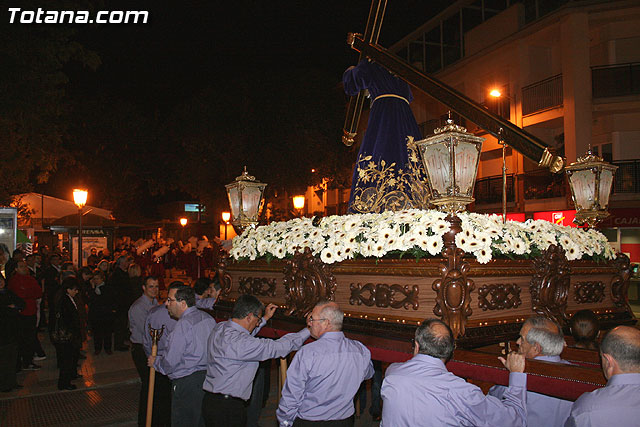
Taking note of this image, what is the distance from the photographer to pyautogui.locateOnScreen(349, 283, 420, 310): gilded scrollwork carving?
4.42 metres

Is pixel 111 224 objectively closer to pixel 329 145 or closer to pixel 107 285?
pixel 107 285

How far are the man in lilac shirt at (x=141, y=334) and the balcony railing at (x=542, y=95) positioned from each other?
57.7 ft

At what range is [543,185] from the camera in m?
21.6

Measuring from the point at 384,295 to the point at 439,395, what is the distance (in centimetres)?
177

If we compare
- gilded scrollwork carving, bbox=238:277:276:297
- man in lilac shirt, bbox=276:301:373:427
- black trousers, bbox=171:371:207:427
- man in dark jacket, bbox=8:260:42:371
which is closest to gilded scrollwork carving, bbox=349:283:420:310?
man in lilac shirt, bbox=276:301:373:427

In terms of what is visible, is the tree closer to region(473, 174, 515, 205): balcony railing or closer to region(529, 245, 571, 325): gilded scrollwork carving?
region(529, 245, 571, 325): gilded scrollwork carving

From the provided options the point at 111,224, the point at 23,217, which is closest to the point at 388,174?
the point at 111,224

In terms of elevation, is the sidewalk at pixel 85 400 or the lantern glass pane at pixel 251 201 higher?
the lantern glass pane at pixel 251 201

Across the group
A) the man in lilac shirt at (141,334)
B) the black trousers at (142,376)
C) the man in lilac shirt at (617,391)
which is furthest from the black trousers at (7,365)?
the man in lilac shirt at (617,391)

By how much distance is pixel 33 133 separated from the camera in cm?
1431

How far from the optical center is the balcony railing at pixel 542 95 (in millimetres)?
20297

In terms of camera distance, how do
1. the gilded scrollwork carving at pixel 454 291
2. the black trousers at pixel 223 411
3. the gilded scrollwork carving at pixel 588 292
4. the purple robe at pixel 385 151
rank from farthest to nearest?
the purple robe at pixel 385 151 → the gilded scrollwork carving at pixel 588 292 → the black trousers at pixel 223 411 → the gilded scrollwork carving at pixel 454 291

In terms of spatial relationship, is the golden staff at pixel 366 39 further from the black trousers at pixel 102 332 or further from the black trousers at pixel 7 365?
the black trousers at pixel 102 332

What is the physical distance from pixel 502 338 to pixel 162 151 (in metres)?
26.9
